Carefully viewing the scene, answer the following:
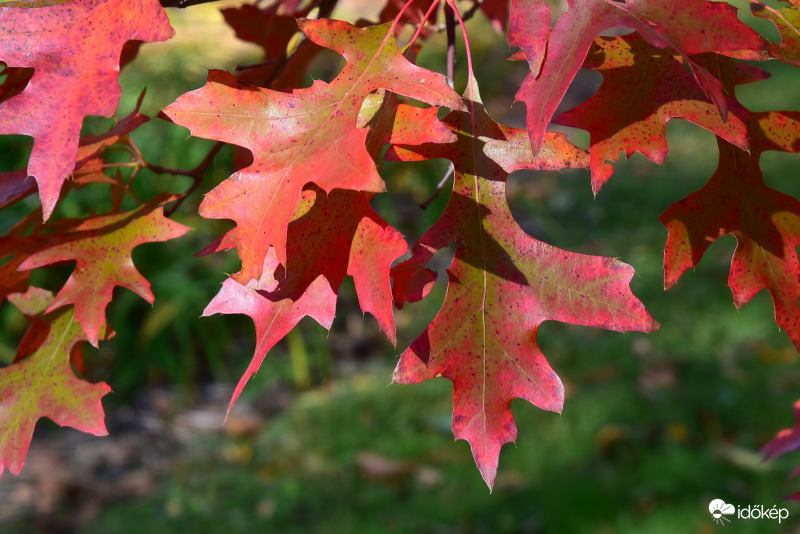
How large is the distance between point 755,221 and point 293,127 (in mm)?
493

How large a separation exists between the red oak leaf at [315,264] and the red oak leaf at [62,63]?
5.9 inches

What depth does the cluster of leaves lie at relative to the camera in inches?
24.4

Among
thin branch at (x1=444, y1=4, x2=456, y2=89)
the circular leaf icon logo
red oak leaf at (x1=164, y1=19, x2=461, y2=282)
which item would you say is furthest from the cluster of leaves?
the circular leaf icon logo

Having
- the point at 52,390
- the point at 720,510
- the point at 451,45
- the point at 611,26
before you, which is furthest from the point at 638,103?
the point at 720,510

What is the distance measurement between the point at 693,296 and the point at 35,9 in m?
3.05

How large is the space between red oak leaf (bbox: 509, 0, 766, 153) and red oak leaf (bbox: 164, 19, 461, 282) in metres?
0.08

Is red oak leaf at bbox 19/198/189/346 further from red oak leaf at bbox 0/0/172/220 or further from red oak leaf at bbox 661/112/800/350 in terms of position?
red oak leaf at bbox 661/112/800/350

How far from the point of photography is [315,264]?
68 centimetres

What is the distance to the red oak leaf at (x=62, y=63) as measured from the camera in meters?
0.62

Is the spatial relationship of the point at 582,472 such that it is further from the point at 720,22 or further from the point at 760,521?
the point at 720,22

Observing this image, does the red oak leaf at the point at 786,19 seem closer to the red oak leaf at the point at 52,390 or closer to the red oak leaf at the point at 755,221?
the red oak leaf at the point at 755,221

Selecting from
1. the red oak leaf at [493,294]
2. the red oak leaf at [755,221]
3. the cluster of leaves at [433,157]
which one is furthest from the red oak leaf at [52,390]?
the red oak leaf at [755,221]

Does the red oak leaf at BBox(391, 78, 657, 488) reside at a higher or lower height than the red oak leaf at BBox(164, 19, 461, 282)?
lower

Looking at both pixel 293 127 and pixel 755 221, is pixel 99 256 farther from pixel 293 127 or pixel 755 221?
pixel 755 221
